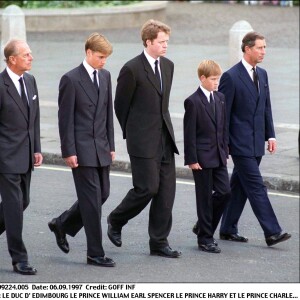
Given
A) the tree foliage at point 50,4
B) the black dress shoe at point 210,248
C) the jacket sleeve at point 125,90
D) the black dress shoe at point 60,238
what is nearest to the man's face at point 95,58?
the jacket sleeve at point 125,90

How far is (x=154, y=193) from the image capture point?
9.43 meters

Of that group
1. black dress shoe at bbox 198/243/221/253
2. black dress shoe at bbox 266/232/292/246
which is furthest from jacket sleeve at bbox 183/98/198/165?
black dress shoe at bbox 266/232/292/246

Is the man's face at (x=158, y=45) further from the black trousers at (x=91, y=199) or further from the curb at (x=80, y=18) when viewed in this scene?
the curb at (x=80, y=18)

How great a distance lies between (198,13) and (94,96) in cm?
2484

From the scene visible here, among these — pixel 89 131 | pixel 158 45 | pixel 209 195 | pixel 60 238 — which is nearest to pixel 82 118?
pixel 89 131

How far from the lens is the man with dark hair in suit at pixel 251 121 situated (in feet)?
33.2

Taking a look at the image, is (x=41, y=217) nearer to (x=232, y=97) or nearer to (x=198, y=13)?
(x=232, y=97)

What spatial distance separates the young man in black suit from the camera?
9703mm

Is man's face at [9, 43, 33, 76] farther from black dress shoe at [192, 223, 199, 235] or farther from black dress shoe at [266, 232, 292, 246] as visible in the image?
black dress shoe at [266, 232, 292, 246]

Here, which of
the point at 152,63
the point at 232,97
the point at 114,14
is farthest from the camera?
the point at 114,14

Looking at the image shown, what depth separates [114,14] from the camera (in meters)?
28.0

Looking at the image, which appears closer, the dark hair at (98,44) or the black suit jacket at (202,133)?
the dark hair at (98,44)

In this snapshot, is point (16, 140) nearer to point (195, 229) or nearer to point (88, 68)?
point (88, 68)

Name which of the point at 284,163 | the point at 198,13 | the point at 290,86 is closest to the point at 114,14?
the point at 198,13
